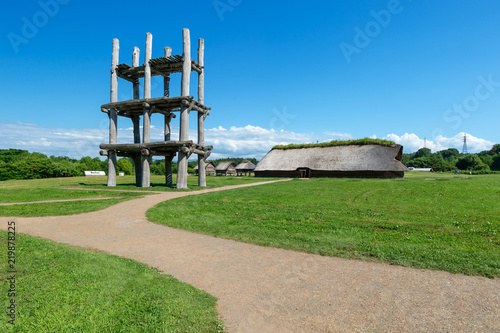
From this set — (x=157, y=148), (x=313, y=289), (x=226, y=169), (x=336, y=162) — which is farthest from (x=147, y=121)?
(x=226, y=169)

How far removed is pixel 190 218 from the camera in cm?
1169

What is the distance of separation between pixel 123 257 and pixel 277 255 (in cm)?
427

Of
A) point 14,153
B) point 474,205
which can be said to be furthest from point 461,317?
point 14,153

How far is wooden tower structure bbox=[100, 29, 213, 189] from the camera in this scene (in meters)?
25.3

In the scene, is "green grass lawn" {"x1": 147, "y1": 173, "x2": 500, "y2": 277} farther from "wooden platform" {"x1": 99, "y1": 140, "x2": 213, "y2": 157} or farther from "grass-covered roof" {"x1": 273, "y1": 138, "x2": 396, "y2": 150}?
"grass-covered roof" {"x1": 273, "y1": 138, "x2": 396, "y2": 150}

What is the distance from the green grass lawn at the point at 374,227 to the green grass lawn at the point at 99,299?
4009 millimetres

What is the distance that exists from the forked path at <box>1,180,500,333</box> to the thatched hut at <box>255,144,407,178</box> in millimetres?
37146

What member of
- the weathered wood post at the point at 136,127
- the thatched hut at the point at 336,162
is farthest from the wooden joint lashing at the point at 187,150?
the thatched hut at the point at 336,162

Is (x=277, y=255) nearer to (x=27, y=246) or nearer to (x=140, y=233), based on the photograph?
(x=140, y=233)

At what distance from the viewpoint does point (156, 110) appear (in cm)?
2792

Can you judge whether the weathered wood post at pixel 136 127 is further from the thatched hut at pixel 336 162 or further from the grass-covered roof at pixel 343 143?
the grass-covered roof at pixel 343 143

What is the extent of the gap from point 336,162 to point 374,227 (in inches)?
1401

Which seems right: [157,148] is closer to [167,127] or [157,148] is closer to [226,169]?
[167,127]

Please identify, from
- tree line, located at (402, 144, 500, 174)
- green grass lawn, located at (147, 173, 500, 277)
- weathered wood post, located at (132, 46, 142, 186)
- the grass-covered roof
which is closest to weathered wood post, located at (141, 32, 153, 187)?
weathered wood post, located at (132, 46, 142, 186)
